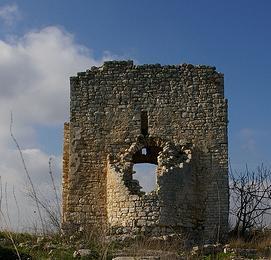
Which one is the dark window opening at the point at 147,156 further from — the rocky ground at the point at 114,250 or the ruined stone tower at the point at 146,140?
the rocky ground at the point at 114,250

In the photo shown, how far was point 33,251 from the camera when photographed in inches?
418

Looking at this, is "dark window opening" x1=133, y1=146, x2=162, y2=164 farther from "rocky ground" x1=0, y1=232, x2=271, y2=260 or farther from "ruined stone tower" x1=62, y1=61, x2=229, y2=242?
"rocky ground" x1=0, y1=232, x2=271, y2=260

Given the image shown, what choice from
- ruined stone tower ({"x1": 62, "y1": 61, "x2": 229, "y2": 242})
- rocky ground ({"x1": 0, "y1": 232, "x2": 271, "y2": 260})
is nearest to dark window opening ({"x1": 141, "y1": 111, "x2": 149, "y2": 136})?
ruined stone tower ({"x1": 62, "y1": 61, "x2": 229, "y2": 242})

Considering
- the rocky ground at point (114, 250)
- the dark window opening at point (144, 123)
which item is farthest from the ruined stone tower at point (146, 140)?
the rocky ground at point (114, 250)

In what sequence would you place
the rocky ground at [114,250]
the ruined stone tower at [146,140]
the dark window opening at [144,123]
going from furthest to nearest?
1. the dark window opening at [144,123]
2. the ruined stone tower at [146,140]
3. the rocky ground at [114,250]

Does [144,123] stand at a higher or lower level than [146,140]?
higher

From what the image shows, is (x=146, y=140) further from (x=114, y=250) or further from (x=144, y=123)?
(x=114, y=250)

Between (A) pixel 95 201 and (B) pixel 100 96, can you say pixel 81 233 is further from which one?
(B) pixel 100 96

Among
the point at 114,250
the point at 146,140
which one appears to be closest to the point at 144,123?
the point at 146,140

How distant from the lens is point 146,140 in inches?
581

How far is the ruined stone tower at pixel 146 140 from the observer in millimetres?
14039

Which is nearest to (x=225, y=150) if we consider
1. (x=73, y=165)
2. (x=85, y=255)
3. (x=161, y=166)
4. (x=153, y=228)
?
(x=161, y=166)

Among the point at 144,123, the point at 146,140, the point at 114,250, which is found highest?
the point at 144,123

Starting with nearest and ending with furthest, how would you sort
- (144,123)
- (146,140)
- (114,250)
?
(114,250) < (146,140) < (144,123)
